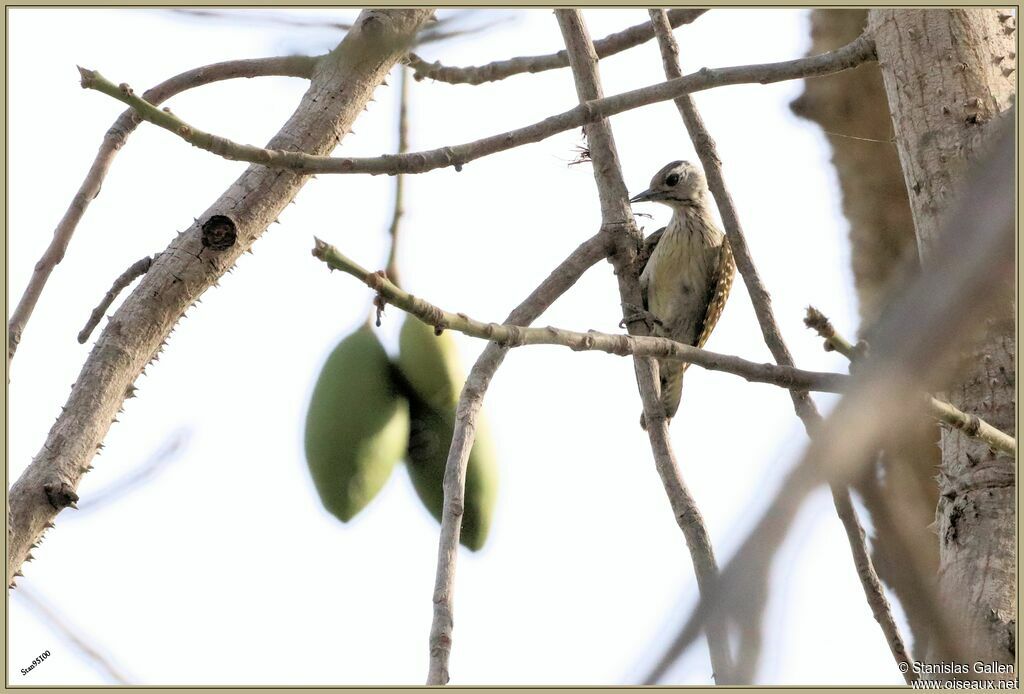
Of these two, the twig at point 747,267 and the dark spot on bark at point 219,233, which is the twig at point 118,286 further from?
the twig at point 747,267

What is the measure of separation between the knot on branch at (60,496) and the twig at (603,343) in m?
0.79

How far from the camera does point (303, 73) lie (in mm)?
2607

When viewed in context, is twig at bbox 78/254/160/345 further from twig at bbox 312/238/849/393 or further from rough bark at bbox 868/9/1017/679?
rough bark at bbox 868/9/1017/679

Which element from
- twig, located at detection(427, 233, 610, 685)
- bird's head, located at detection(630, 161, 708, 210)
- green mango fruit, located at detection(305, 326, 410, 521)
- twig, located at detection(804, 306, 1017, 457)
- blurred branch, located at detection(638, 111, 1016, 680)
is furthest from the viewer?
bird's head, located at detection(630, 161, 708, 210)

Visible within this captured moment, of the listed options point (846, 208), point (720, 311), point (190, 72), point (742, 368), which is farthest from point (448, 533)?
point (720, 311)

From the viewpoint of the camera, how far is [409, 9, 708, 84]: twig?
3131 mm

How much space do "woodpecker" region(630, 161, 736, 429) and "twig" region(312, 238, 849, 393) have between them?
2.59 m

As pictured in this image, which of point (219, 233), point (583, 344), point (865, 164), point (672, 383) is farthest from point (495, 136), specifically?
point (672, 383)

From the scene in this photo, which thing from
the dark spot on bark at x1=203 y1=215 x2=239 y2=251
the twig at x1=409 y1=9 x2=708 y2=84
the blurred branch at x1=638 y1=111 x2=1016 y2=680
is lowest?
the blurred branch at x1=638 y1=111 x2=1016 y2=680

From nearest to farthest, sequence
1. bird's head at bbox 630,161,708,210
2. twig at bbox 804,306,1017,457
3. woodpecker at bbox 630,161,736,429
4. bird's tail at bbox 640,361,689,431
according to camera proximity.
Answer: twig at bbox 804,306,1017,457, bird's tail at bbox 640,361,689,431, woodpecker at bbox 630,161,736,429, bird's head at bbox 630,161,708,210

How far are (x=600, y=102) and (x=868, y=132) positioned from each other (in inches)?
89.7

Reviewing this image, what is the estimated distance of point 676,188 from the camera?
16.6 feet

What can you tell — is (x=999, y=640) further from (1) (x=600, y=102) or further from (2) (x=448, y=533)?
(1) (x=600, y=102)

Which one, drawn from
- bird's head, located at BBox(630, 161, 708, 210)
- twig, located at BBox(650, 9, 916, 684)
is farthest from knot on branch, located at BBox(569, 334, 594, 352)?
bird's head, located at BBox(630, 161, 708, 210)
